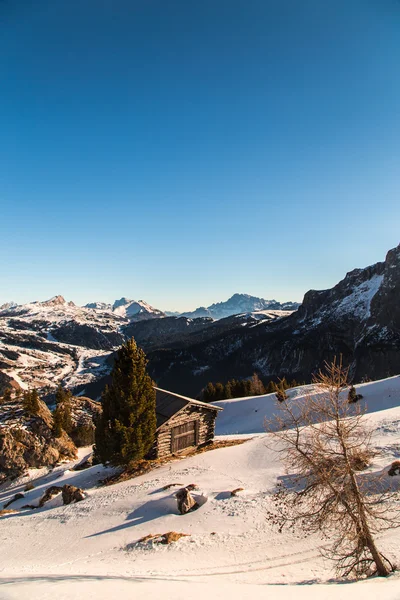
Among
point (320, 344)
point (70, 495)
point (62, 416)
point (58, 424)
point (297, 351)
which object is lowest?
point (70, 495)

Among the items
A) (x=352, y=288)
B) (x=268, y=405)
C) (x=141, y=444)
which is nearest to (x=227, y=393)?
(x=268, y=405)

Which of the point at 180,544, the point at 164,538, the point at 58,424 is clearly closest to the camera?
the point at 180,544

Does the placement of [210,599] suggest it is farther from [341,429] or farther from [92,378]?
[92,378]

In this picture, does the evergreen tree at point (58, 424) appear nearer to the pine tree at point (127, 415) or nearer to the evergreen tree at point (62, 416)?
the evergreen tree at point (62, 416)

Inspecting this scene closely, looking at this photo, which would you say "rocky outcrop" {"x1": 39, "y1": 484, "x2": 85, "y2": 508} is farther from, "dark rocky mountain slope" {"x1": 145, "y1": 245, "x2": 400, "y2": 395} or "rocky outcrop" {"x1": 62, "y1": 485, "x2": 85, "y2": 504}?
"dark rocky mountain slope" {"x1": 145, "y1": 245, "x2": 400, "y2": 395}

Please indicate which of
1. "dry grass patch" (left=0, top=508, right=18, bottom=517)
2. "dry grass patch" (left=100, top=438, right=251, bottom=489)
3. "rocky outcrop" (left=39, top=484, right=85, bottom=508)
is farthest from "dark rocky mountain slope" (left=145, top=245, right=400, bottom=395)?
"rocky outcrop" (left=39, top=484, right=85, bottom=508)

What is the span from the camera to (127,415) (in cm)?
2447

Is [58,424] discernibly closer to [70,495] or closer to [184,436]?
[70,495]

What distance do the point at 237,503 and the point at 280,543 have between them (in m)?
3.85

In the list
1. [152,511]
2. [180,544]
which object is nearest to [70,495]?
[152,511]

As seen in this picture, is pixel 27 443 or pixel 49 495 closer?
pixel 49 495

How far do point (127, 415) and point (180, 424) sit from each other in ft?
19.0

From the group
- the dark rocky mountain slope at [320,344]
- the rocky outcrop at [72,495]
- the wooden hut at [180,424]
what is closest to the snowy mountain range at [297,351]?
the dark rocky mountain slope at [320,344]

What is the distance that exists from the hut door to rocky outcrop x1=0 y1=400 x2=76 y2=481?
52.1ft
